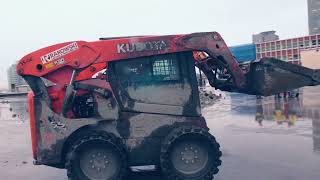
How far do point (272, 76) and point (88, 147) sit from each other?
3.59 meters

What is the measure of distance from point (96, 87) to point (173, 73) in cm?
141

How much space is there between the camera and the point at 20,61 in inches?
249

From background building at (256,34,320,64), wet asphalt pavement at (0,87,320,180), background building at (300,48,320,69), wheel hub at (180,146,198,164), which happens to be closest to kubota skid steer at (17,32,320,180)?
wheel hub at (180,146,198,164)

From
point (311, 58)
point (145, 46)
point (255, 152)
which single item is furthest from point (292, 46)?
point (145, 46)

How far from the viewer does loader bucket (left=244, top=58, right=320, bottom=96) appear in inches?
271

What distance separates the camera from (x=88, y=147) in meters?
6.35

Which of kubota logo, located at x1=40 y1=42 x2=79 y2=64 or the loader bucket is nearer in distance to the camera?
kubota logo, located at x1=40 y1=42 x2=79 y2=64

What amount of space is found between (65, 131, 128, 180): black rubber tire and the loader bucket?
2.69 m

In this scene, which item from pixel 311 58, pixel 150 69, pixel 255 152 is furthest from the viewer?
pixel 311 58

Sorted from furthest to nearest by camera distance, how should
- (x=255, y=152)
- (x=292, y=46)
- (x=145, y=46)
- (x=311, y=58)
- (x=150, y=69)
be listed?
(x=292, y=46), (x=311, y=58), (x=255, y=152), (x=150, y=69), (x=145, y=46)

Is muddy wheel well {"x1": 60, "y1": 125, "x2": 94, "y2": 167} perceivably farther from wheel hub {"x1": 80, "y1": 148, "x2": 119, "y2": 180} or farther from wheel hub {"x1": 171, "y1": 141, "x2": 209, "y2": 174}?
wheel hub {"x1": 171, "y1": 141, "x2": 209, "y2": 174}

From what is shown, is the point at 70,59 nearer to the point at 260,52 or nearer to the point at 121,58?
the point at 121,58

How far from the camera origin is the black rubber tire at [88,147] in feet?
20.3

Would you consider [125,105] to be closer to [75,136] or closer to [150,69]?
[150,69]
